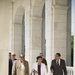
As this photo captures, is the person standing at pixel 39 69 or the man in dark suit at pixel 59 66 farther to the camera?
the man in dark suit at pixel 59 66

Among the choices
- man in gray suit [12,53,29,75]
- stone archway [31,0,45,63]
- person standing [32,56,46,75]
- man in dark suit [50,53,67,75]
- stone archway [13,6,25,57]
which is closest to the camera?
man in gray suit [12,53,29,75]

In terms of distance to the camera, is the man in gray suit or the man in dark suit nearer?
the man in gray suit

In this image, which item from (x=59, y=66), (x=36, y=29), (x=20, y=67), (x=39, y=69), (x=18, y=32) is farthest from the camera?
(x=18, y=32)

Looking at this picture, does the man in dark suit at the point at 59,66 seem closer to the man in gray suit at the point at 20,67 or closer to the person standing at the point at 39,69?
the person standing at the point at 39,69

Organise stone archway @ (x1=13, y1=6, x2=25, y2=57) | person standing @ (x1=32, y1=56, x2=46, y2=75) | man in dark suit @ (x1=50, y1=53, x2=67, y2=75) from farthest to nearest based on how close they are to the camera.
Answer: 1. stone archway @ (x1=13, y1=6, x2=25, y2=57)
2. man in dark suit @ (x1=50, y1=53, x2=67, y2=75)
3. person standing @ (x1=32, y1=56, x2=46, y2=75)

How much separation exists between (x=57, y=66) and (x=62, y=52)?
6365 mm

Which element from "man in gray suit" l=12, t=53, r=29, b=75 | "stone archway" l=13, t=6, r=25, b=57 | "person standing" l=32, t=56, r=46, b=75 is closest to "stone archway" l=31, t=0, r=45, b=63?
"stone archway" l=13, t=6, r=25, b=57

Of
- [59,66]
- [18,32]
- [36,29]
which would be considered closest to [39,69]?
[59,66]

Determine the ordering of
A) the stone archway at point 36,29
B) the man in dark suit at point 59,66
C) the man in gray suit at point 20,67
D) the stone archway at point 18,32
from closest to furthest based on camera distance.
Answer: the man in gray suit at point 20,67 < the man in dark suit at point 59,66 < the stone archway at point 36,29 < the stone archway at point 18,32

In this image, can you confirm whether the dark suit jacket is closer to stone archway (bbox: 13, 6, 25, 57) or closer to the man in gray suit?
the man in gray suit

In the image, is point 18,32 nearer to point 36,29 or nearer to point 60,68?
point 36,29

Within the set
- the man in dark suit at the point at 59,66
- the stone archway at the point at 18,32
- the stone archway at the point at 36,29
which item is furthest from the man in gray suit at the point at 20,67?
the stone archway at the point at 18,32

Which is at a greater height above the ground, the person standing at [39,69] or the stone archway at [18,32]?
the stone archway at [18,32]

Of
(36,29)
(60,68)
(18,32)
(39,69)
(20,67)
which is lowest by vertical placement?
(60,68)
